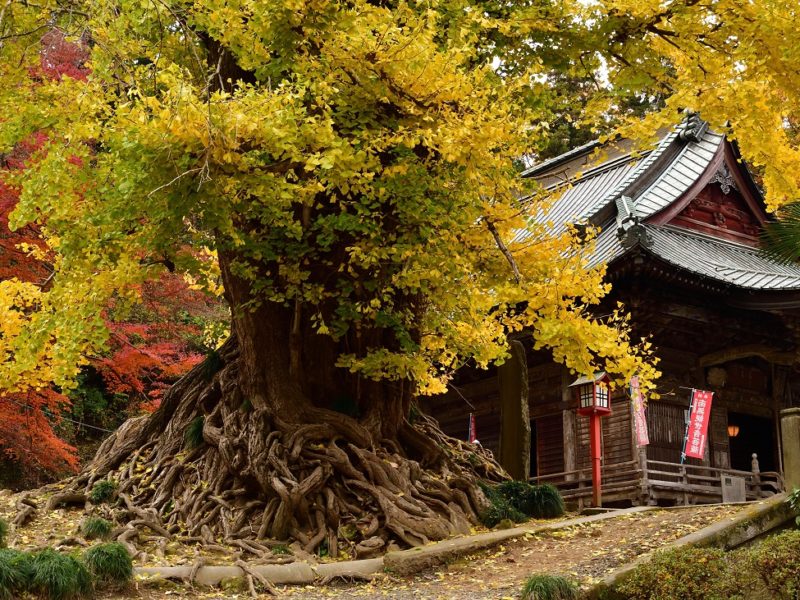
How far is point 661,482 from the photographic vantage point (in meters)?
15.5

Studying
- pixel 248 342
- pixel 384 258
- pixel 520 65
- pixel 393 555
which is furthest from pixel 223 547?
pixel 520 65

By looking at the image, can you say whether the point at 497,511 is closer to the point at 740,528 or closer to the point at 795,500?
the point at 740,528

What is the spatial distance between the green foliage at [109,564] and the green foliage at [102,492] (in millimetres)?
2907

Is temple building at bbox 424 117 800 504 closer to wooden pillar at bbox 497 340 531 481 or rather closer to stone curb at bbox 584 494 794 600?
wooden pillar at bbox 497 340 531 481

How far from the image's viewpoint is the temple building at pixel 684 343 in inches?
627

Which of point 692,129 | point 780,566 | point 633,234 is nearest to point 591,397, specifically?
point 633,234

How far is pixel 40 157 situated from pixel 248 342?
3298 mm

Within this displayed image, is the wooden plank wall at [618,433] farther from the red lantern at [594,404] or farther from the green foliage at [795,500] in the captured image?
the green foliage at [795,500]

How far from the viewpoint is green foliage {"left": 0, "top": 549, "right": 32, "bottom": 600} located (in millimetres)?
6781

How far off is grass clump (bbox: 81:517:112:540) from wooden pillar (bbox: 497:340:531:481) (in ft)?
22.0

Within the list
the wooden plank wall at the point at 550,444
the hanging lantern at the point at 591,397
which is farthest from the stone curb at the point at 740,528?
the wooden plank wall at the point at 550,444

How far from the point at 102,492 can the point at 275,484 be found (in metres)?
2.44

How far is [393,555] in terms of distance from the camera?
9.05m

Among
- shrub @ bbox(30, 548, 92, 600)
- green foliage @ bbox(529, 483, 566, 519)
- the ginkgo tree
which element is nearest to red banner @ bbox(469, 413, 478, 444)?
the ginkgo tree
